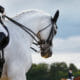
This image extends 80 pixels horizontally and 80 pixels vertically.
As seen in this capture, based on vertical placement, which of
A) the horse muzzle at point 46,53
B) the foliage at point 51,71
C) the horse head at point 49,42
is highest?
the foliage at point 51,71

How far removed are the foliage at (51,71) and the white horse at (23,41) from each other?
413 ft

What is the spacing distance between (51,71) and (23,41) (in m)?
138

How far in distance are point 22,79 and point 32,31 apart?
5.10 ft

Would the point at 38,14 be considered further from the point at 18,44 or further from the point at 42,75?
the point at 42,75

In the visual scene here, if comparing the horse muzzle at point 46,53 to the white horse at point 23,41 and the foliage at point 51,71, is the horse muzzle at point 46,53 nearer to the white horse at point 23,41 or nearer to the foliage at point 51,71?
the white horse at point 23,41

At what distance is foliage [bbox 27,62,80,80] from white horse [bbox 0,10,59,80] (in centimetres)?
12600

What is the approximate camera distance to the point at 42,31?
12047 mm

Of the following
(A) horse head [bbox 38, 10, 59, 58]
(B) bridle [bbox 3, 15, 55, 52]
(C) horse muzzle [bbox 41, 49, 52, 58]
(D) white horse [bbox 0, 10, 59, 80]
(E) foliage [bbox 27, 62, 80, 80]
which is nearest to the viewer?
(D) white horse [bbox 0, 10, 59, 80]

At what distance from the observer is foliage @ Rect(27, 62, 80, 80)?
144m

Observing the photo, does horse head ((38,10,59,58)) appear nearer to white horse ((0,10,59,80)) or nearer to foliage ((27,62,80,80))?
white horse ((0,10,59,80))

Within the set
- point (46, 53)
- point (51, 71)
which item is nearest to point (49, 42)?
point (46, 53)

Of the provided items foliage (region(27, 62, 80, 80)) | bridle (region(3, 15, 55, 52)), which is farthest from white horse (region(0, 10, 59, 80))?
foliage (region(27, 62, 80, 80))

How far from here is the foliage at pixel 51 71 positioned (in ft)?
472

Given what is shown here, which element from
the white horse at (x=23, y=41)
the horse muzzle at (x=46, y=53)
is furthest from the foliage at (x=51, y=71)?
the white horse at (x=23, y=41)
